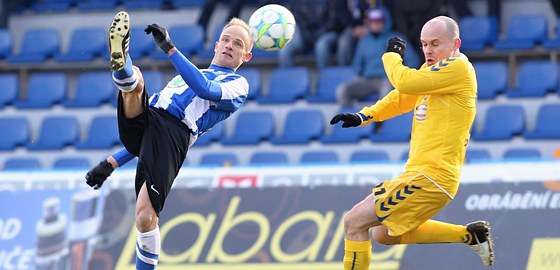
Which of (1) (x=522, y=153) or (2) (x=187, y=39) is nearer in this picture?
(1) (x=522, y=153)

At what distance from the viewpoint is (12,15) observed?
19.2 meters

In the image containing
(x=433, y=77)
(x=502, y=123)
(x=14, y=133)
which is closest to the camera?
(x=433, y=77)

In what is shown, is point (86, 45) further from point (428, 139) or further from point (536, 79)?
point (428, 139)

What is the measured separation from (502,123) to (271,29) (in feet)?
22.9

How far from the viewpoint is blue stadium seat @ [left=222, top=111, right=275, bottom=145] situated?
50.6ft

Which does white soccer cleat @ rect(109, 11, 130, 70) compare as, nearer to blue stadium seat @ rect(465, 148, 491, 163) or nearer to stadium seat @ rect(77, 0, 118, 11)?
blue stadium seat @ rect(465, 148, 491, 163)

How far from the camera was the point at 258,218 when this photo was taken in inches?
403

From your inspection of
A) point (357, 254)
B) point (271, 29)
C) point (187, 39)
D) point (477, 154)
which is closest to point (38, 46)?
point (187, 39)

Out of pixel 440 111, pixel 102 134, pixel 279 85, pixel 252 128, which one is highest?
pixel 440 111

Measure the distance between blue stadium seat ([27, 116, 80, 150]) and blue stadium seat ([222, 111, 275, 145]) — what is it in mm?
2432

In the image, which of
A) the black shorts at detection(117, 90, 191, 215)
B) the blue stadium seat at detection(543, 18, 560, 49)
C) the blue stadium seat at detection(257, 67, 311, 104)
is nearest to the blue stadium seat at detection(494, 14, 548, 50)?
the blue stadium seat at detection(543, 18, 560, 49)

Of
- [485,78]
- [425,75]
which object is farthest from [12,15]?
[425,75]

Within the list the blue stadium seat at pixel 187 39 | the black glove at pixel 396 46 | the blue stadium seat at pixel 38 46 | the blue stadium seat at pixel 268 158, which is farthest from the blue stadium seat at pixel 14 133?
the black glove at pixel 396 46

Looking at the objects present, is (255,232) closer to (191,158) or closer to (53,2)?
(191,158)
